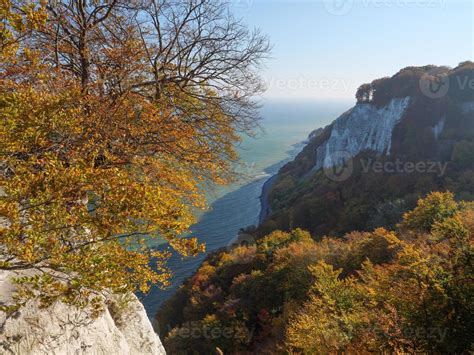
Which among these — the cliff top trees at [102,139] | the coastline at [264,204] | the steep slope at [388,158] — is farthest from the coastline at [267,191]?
the cliff top trees at [102,139]

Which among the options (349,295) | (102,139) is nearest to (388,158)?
(349,295)

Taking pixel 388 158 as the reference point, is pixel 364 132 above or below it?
above

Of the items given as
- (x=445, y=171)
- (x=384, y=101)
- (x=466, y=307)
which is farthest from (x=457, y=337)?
(x=384, y=101)

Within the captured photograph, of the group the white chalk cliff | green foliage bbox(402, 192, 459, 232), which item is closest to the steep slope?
the white chalk cliff

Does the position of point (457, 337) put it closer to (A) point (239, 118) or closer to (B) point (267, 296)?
(A) point (239, 118)

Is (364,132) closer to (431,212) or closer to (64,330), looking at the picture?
(431,212)

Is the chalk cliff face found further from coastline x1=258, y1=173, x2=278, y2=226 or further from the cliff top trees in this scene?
coastline x1=258, y1=173, x2=278, y2=226

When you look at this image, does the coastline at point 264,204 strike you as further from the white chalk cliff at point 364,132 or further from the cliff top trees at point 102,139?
the cliff top trees at point 102,139
